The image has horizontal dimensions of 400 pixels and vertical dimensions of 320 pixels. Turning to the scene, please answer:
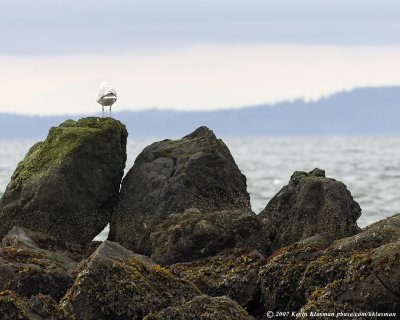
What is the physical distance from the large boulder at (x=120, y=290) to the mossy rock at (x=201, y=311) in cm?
80

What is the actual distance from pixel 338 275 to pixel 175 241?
411 cm

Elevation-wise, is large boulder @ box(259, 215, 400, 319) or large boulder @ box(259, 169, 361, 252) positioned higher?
large boulder @ box(259, 169, 361, 252)

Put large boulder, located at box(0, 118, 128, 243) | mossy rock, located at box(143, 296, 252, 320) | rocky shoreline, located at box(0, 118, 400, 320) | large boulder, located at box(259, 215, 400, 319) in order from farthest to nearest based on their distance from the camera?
large boulder, located at box(0, 118, 128, 243)
rocky shoreline, located at box(0, 118, 400, 320)
large boulder, located at box(259, 215, 400, 319)
mossy rock, located at box(143, 296, 252, 320)

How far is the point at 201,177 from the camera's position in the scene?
19734mm

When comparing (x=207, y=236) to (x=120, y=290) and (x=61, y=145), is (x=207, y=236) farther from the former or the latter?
(x=61, y=145)

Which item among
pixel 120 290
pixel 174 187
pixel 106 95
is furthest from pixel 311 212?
pixel 120 290

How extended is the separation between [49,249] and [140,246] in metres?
1.65

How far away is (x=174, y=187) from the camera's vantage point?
1955 cm

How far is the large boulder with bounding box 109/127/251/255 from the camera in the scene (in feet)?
63.4

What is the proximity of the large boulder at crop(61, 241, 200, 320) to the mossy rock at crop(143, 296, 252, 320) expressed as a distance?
0.80 m

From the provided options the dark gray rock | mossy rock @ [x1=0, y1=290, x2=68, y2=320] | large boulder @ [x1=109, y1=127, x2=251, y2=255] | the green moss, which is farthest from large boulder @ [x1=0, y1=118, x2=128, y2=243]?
mossy rock @ [x1=0, y1=290, x2=68, y2=320]

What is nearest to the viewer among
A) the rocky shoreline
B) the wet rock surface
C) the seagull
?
the rocky shoreline

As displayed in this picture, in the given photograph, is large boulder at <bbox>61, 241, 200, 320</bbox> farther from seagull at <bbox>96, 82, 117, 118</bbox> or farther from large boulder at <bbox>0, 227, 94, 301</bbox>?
seagull at <bbox>96, 82, 117, 118</bbox>

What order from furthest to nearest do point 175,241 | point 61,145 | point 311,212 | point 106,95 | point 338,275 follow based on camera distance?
point 106,95 < point 61,145 < point 311,212 < point 175,241 < point 338,275
